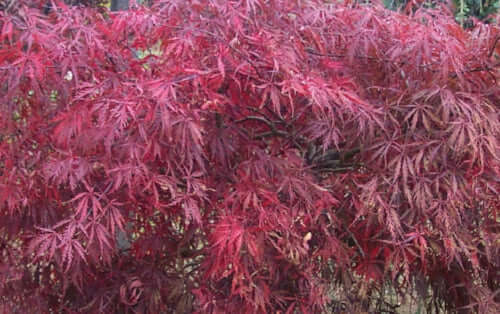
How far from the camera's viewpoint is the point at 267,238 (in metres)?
2.06

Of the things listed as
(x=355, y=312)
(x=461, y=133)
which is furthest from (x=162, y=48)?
(x=355, y=312)

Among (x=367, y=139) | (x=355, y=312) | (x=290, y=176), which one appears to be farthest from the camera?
(x=355, y=312)

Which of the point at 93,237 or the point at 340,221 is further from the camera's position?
the point at 340,221

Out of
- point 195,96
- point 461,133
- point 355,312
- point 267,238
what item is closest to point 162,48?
point 195,96

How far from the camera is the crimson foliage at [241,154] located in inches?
79.0

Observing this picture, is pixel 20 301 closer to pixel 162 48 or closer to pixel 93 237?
pixel 93 237

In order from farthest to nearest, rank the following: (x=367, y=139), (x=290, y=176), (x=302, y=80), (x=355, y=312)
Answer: (x=355, y=312)
(x=367, y=139)
(x=290, y=176)
(x=302, y=80)

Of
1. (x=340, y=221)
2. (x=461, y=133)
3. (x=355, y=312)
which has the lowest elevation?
(x=355, y=312)

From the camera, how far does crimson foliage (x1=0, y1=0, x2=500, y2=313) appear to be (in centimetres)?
201

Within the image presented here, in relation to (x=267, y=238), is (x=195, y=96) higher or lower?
higher

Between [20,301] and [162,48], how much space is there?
1135 millimetres

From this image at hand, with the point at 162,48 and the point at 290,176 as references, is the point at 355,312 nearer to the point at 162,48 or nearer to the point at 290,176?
the point at 290,176

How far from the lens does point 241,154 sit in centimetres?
226

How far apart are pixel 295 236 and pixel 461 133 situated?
673 mm
